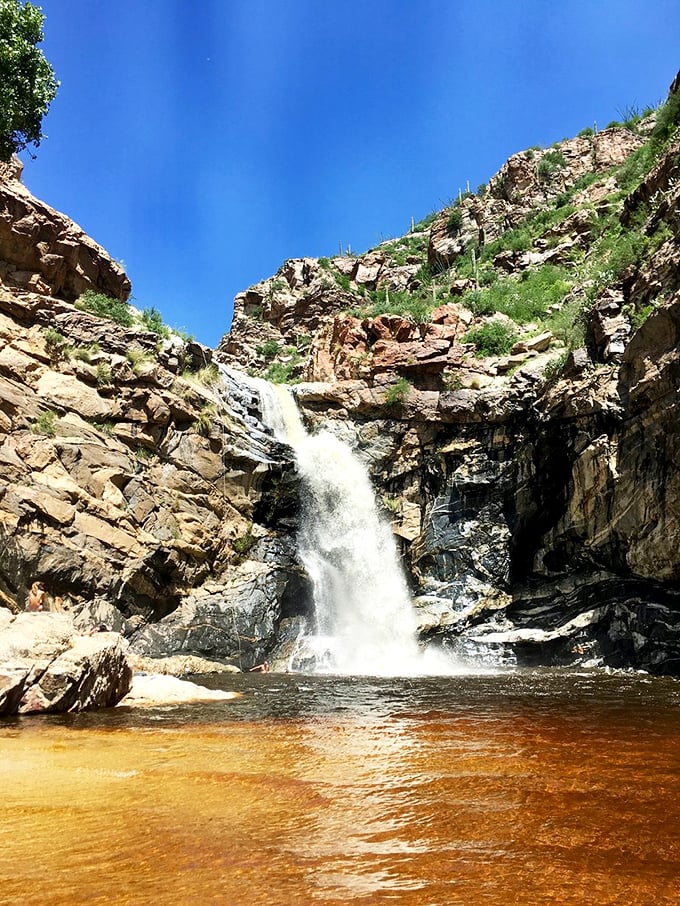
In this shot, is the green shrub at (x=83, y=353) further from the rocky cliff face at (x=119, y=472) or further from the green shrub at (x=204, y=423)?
the green shrub at (x=204, y=423)

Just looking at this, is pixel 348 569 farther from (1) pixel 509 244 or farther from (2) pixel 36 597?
(1) pixel 509 244

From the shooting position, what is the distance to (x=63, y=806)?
169 inches

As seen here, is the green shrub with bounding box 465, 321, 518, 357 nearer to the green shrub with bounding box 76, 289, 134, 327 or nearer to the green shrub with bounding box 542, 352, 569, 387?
the green shrub with bounding box 542, 352, 569, 387

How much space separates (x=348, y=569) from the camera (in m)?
22.2

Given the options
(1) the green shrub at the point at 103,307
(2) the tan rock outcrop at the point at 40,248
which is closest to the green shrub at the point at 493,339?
(1) the green shrub at the point at 103,307

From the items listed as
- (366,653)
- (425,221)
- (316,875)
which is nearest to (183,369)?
(366,653)

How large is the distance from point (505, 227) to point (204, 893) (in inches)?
2073

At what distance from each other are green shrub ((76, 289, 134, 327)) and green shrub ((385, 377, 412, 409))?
11.0 meters

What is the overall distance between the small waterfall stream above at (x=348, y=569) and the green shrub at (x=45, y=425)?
9.22 metres

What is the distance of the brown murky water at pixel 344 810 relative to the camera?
2.89 meters

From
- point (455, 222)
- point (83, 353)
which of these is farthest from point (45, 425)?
point (455, 222)

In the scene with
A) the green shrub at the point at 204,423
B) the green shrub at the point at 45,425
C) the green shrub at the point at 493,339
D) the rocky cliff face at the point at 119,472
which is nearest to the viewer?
the rocky cliff face at the point at 119,472

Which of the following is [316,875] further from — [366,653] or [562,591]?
[562,591]

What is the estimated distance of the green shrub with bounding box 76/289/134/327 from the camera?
2212 centimetres
